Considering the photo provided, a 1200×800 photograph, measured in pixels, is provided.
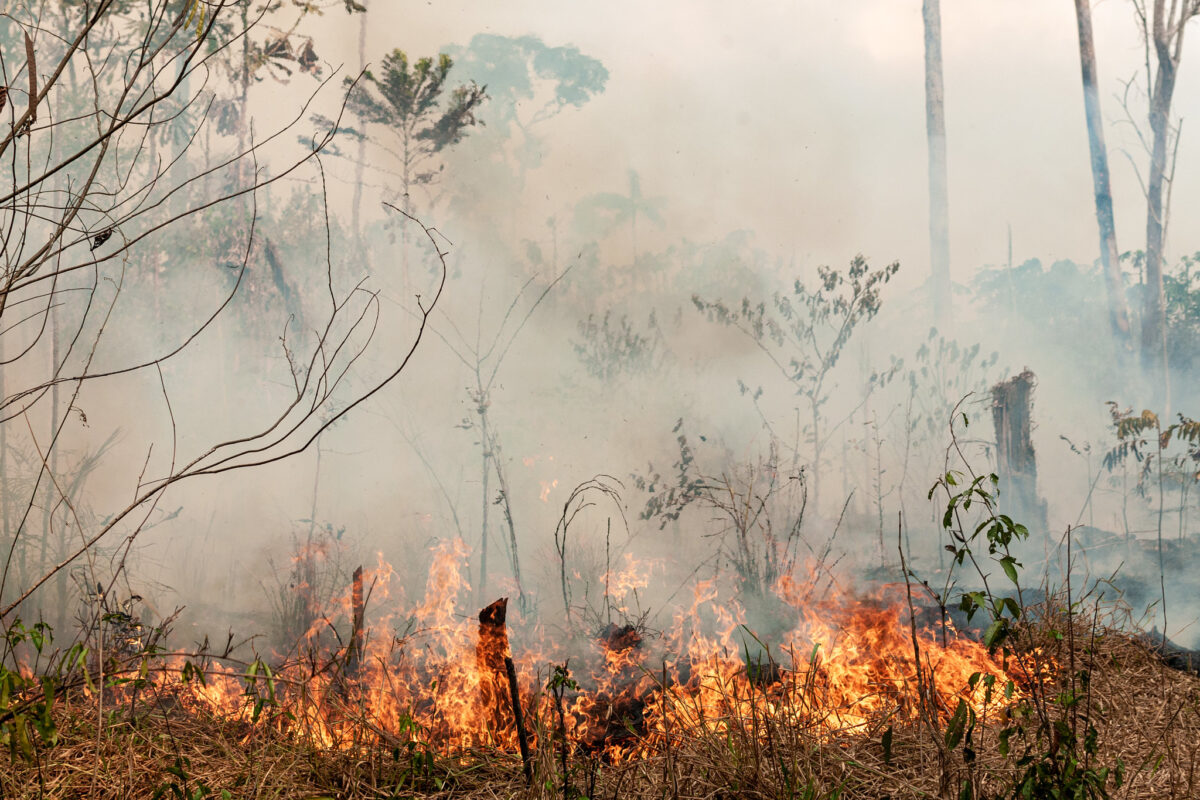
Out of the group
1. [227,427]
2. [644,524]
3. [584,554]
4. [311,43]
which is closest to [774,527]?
[644,524]

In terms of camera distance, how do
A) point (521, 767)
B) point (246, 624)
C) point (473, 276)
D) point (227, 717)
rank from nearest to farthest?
point (521, 767)
point (227, 717)
point (246, 624)
point (473, 276)

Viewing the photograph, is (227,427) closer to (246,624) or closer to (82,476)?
(82,476)

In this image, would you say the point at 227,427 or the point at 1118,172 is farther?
the point at 1118,172

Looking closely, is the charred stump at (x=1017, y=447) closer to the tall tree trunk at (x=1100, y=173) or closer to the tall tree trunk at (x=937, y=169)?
the tall tree trunk at (x=937, y=169)

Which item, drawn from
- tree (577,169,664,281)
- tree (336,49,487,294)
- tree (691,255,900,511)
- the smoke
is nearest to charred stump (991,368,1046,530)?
the smoke

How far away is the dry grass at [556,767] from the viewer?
221 cm

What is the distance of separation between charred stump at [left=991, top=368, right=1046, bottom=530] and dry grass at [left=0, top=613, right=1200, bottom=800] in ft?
5.41

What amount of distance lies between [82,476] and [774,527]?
363cm

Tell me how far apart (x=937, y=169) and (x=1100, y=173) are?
1.05 m

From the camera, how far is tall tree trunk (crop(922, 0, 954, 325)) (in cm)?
436

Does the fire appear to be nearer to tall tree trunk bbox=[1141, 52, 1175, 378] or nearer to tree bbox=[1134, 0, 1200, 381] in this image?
tall tree trunk bbox=[1141, 52, 1175, 378]

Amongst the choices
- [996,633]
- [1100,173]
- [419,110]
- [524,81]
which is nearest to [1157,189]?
[1100,173]

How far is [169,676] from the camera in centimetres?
351

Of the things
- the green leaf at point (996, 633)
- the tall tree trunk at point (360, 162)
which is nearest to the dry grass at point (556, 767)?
the green leaf at point (996, 633)
